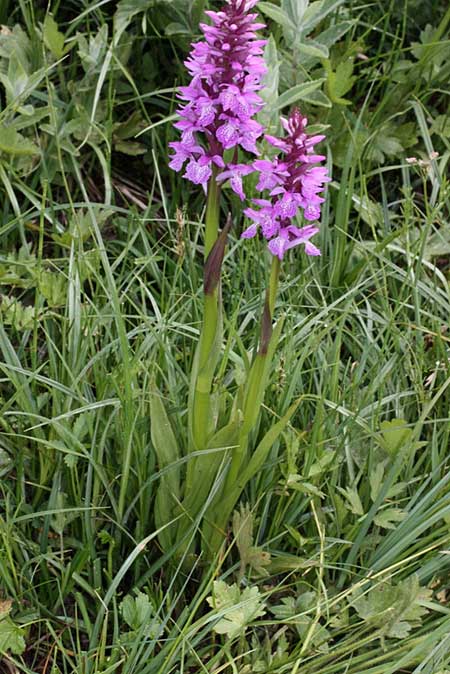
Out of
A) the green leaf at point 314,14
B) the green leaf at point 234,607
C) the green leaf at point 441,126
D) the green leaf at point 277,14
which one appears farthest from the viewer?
the green leaf at point 441,126

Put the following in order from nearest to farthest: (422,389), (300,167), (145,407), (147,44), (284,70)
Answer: (300,167) < (145,407) < (422,389) < (284,70) < (147,44)

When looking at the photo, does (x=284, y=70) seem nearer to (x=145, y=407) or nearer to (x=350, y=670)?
(x=145, y=407)

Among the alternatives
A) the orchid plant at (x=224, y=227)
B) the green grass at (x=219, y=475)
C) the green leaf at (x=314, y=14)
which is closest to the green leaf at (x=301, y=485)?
the green grass at (x=219, y=475)

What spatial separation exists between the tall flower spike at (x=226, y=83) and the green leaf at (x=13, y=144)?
45.2 inches

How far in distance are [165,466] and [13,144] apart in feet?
4.03

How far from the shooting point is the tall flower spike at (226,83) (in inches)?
59.8

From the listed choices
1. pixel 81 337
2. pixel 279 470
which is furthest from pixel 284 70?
pixel 279 470

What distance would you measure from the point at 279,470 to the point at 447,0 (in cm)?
222

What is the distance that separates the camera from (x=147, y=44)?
3.32 meters

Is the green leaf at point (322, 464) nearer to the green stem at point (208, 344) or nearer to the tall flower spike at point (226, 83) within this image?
the green stem at point (208, 344)

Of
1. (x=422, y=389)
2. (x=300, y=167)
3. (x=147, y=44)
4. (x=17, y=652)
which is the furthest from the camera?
(x=147, y=44)

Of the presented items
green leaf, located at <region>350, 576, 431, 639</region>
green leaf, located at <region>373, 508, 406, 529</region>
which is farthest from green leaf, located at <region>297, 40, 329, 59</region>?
green leaf, located at <region>350, 576, 431, 639</region>

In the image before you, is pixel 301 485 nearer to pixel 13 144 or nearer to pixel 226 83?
pixel 226 83

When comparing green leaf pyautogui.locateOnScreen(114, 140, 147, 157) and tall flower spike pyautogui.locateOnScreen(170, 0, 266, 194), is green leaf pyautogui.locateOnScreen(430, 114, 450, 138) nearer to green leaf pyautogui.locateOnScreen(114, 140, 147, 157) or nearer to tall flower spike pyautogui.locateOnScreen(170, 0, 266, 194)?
green leaf pyautogui.locateOnScreen(114, 140, 147, 157)
